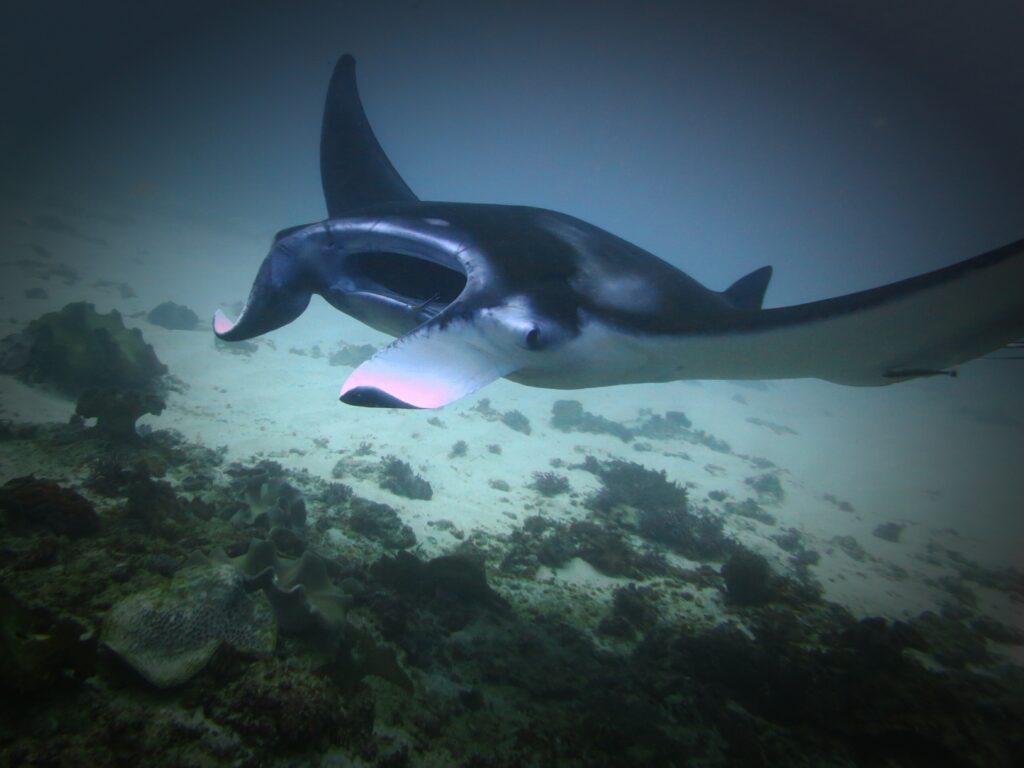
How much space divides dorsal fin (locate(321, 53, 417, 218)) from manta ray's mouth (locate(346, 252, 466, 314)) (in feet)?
6.44

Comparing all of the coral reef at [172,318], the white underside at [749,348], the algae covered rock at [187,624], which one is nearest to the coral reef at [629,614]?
the white underside at [749,348]

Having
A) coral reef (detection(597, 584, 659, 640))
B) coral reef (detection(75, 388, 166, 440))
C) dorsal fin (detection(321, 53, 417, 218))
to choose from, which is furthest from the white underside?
coral reef (detection(75, 388, 166, 440))

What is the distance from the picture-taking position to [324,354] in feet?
53.6

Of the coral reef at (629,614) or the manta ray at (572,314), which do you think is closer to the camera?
the manta ray at (572,314)

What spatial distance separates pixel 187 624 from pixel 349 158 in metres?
5.34

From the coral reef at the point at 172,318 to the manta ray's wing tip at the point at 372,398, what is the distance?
17333mm

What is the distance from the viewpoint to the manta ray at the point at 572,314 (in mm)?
2000

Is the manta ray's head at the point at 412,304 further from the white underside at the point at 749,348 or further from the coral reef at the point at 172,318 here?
the coral reef at the point at 172,318

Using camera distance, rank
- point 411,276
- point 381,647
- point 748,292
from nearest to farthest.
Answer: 1. point 381,647
2. point 411,276
3. point 748,292

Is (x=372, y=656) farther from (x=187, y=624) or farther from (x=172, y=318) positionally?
(x=172, y=318)

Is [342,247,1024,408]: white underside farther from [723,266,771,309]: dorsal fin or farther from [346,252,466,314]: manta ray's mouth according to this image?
[723,266,771,309]: dorsal fin

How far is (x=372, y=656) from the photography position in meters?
2.88

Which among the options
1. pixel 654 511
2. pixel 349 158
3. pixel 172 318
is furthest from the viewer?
pixel 172 318

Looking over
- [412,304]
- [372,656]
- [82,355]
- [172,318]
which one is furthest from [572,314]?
[172,318]
